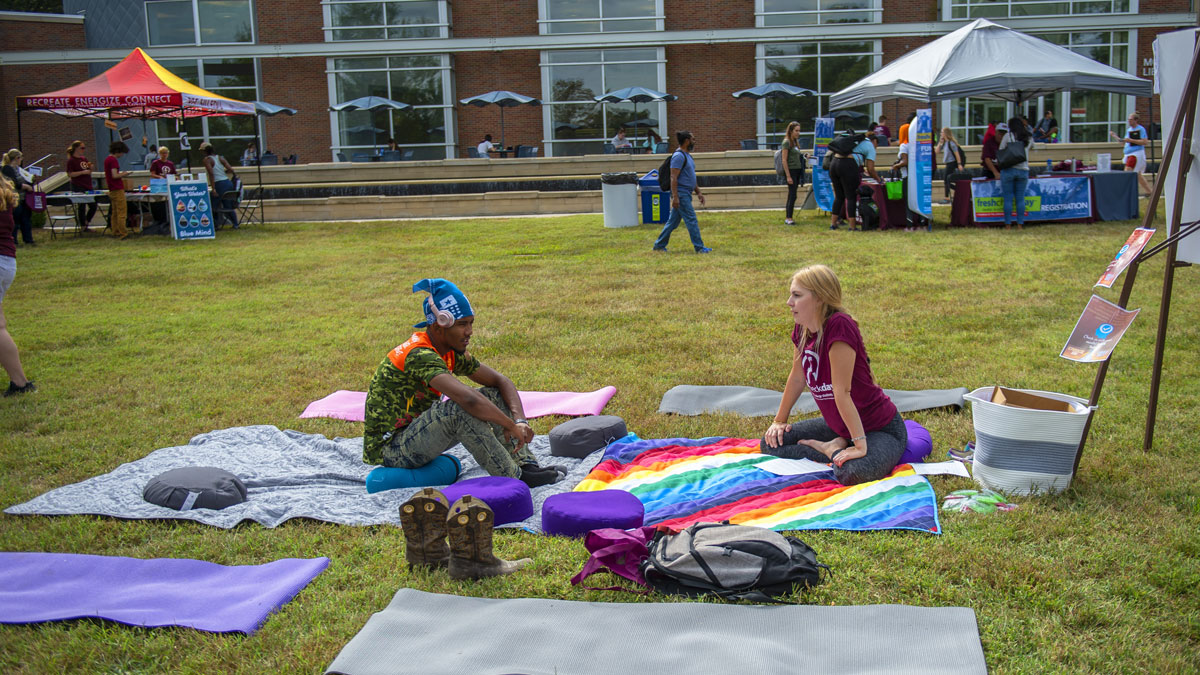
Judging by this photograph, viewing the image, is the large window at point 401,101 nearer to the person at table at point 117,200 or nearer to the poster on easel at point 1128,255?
the person at table at point 117,200

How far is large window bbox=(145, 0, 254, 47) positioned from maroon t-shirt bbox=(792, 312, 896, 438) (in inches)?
1255

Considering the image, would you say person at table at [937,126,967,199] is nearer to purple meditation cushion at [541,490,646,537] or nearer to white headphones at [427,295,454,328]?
white headphones at [427,295,454,328]

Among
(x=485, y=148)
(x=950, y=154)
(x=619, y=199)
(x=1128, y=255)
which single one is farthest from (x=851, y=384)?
(x=485, y=148)

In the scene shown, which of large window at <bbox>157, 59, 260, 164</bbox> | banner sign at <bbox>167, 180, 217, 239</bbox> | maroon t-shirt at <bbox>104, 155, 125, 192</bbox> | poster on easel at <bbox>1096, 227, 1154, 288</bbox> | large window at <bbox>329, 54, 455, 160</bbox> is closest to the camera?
poster on easel at <bbox>1096, 227, 1154, 288</bbox>

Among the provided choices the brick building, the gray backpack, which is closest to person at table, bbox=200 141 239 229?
the brick building

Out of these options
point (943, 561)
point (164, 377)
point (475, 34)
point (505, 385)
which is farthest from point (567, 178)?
point (943, 561)

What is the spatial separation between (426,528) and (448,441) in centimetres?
103

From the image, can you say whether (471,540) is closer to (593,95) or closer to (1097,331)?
(1097,331)

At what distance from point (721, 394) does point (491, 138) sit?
26290 millimetres

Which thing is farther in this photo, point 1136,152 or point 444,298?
point 1136,152

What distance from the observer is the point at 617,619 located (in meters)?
3.24

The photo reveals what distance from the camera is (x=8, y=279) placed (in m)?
6.92

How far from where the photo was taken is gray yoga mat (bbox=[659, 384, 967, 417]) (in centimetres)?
589

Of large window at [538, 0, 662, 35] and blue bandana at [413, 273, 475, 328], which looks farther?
large window at [538, 0, 662, 35]
